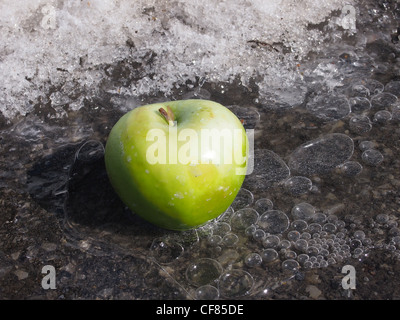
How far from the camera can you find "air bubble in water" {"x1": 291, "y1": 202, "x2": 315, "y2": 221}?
1993mm

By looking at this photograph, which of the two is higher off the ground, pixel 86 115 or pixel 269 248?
pixel 86 115

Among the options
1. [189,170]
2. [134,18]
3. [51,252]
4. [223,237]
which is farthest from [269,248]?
[134,18]

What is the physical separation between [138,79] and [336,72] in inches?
39.3

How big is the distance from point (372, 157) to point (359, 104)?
0.36 m

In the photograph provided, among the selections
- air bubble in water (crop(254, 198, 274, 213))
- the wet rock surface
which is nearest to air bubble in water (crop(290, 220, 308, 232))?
the wet rock surface

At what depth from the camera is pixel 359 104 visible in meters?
2.46

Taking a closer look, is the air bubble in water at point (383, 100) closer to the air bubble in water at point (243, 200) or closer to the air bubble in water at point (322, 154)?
the air bubble in water at point (322, 154)

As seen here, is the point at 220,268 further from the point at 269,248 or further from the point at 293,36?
the point at 293,36

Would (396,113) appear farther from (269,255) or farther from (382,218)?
(269,255)

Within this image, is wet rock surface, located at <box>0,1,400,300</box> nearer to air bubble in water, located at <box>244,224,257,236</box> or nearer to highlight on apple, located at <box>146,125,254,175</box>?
air bubble in water, located at <box>244,224,257,236</box>

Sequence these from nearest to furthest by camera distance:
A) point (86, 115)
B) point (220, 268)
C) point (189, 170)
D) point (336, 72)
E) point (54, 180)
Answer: point (189, 170)
point (220, 268)
point (54, 180)
point (86, 115)
point (336, 72)

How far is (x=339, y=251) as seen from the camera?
73.5 inches

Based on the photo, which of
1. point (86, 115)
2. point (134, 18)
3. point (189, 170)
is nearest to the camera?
point (189, 170)

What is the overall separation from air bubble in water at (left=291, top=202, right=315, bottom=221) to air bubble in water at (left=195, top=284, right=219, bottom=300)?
44 cm
